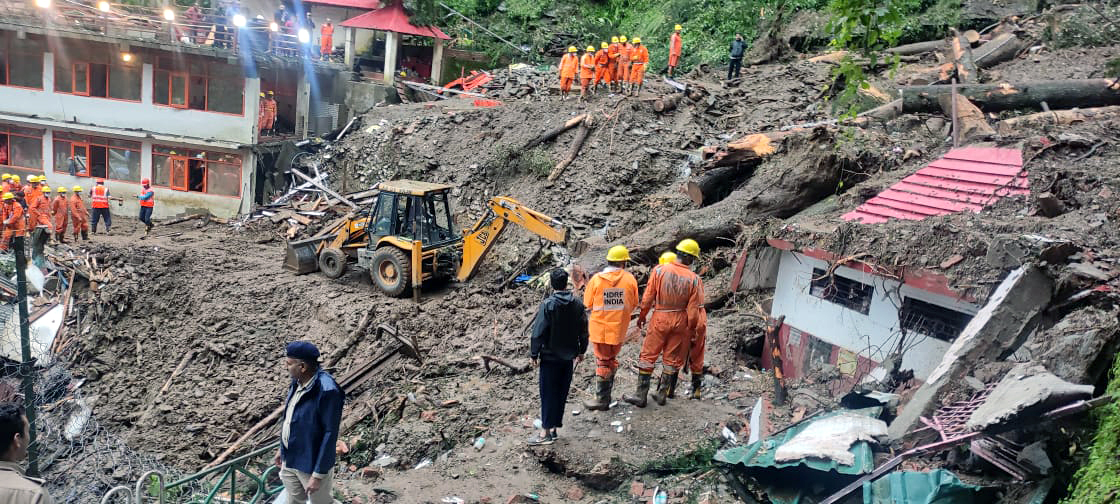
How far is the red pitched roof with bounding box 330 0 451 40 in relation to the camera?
24.4 metres

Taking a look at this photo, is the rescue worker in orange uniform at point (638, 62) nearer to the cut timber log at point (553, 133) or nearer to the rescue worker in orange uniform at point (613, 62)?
the rescue worker in orange uniform at point (613, 62)

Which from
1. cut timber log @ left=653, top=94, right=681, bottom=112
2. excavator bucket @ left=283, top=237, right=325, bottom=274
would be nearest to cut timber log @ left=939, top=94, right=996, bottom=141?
cut timber log @ left=653, top=94, right=681, bottom=112

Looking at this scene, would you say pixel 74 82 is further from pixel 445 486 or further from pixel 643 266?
pixel 445 486

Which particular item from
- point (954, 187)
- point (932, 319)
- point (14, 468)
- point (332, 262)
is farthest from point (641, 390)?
point (332, 262)

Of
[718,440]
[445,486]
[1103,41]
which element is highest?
[1103,41]

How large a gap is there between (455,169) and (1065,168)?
465 inches

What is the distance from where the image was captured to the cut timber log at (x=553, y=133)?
639 inches

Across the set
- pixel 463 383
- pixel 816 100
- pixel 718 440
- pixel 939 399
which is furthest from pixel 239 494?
pixel 816 100

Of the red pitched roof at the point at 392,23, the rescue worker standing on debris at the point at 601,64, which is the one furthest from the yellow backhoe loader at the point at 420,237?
the red pitched roof at the point at 392,23

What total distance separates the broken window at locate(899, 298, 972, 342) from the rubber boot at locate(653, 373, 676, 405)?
2.31 m

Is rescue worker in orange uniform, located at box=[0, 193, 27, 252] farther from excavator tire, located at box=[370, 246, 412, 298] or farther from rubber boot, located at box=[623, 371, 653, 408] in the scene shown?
rubber boot, located at box=[623, 371, 653, 408]

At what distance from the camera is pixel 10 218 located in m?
13.9

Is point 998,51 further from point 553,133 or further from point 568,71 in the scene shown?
point 553,133

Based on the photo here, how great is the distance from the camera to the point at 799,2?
75.9 feet
